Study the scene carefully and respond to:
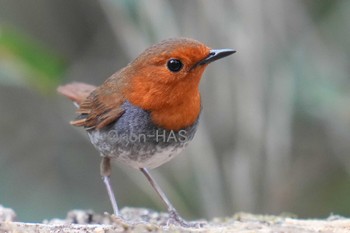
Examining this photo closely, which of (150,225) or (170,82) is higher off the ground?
(170,82)

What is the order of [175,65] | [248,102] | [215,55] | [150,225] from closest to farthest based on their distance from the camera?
[150,225] → [215,55] → [175,65] → [248,102]

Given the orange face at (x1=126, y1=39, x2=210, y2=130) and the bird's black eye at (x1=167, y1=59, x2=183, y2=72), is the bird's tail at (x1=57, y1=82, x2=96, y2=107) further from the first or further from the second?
the bird's black eye at (x1=167, y1=59, x2=183, y2=72)

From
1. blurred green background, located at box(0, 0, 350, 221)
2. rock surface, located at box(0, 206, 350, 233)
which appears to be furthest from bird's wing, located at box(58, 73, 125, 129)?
blurred green background, located at box(0, 0, 350, 221)

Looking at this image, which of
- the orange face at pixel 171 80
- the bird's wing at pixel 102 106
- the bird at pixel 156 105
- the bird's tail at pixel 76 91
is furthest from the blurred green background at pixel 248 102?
the orange face at pixel 171 80

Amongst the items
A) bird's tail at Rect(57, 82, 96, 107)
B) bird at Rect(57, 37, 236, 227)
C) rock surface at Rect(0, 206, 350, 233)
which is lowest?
rock surface at Rect(0, 206, 350, 233)

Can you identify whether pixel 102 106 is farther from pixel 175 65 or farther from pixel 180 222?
pixel 180 222

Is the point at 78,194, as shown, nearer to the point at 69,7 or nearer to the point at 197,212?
the point at 197,212

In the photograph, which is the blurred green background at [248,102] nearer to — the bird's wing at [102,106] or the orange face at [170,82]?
the bird's wing at [102,106]

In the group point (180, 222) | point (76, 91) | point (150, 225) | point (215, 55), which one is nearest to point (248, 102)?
point (76, 91)
